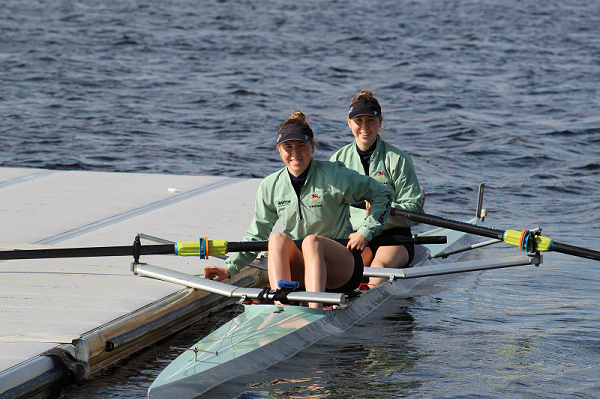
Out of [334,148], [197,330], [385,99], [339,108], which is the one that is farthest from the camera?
[385,99]

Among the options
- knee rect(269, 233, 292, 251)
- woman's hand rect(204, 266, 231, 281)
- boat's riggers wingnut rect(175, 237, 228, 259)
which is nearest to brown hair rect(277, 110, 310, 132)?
knee rect(269, 233, 292, 251)

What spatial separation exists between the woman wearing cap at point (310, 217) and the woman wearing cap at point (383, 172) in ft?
3.18

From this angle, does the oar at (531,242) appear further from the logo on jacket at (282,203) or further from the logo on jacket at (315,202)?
the logo on jacket at (282,203)

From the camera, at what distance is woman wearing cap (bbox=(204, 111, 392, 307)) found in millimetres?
4422

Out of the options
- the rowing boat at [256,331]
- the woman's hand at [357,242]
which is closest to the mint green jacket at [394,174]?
the rowing boat at [256,331]

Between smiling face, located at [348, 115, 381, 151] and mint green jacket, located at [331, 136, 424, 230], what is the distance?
0.09m

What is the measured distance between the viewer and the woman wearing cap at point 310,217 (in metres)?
4.42

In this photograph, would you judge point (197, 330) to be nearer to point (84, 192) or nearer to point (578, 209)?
point (84, 192)

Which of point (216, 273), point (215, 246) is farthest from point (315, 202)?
point (216, 273)

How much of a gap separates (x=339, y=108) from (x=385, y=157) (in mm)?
11675

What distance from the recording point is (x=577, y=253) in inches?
193

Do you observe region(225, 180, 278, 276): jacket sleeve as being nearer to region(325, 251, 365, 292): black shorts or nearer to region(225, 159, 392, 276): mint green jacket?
region(225, 159, 392, 276): mint green jacket

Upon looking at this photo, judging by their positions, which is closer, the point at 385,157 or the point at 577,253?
the point at 577,253

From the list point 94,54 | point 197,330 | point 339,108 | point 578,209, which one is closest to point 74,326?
point 197,330
